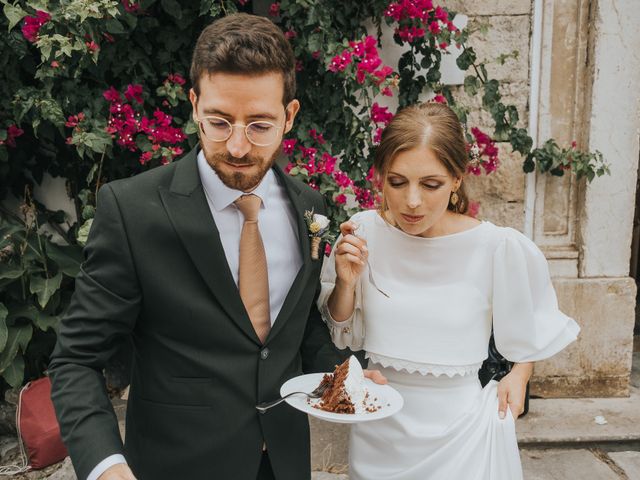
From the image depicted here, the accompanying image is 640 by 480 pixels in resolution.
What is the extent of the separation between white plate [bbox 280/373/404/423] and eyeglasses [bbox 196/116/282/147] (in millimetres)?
658

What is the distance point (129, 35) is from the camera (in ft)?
10.9

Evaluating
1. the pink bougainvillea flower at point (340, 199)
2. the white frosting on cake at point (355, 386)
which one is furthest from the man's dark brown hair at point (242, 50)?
the pink bougainvillea flower at point (340, 199)

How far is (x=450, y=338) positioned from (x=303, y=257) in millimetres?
593

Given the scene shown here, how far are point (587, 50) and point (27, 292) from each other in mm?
3905

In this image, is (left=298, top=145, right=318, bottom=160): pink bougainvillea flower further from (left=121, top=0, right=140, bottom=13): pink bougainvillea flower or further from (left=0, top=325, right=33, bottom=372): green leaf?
(left=0, top=325, right=33, bottom=372): green leaf

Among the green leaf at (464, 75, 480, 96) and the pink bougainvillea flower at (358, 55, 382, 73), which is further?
the green leaf at (464, 75, 480, 96)

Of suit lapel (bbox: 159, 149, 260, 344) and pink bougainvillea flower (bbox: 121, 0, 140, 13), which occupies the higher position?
pink bougainvillea flower (bbox: 121, 0, 140, 13)

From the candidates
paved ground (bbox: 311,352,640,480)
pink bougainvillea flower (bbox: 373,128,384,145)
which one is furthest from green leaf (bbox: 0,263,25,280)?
pink bougainvillea flower (bbox: 373,128,384,145)

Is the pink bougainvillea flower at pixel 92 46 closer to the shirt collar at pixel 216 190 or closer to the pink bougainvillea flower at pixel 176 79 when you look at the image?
the pink bougainvillea flower at pixel 176 79

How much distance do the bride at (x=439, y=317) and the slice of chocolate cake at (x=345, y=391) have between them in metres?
0.26

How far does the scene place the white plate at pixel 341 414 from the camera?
139cm

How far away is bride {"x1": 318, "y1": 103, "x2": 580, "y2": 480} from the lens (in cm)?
180

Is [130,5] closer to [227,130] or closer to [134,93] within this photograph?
[134,93]

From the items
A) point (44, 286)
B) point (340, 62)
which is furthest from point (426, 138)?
point (44, 286)
